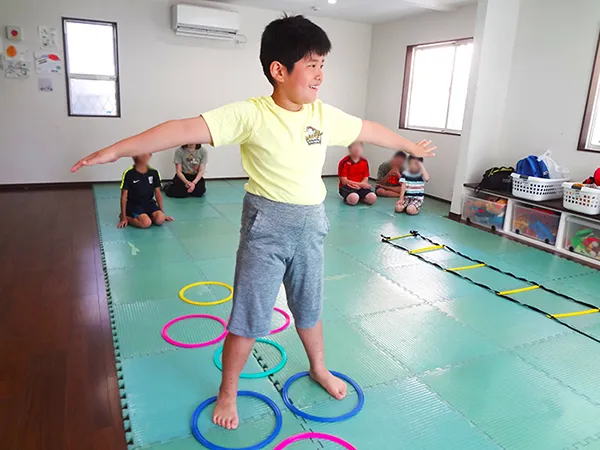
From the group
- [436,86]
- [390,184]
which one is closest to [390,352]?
[390,184]

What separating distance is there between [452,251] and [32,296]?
3.61 m

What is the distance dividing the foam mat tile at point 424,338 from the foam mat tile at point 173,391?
2.64 ft

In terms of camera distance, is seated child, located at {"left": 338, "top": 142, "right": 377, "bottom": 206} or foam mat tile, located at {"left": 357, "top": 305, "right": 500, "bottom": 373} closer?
foam mat tile, located at {"left": 357, "top": 305, "right": 500, "bottom": 373}

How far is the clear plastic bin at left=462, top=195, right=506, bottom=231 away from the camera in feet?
A: 17.4

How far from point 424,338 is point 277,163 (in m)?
1.66

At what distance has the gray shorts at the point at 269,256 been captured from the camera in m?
1.80

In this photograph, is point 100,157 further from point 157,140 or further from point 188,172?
point 188,172

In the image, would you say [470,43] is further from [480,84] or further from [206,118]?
[206,118]

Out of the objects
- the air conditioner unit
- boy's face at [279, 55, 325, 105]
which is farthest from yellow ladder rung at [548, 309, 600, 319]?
the air conditioner unit

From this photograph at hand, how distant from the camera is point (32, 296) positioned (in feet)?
10.5

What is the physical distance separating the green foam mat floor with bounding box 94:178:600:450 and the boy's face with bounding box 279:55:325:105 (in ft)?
4.54

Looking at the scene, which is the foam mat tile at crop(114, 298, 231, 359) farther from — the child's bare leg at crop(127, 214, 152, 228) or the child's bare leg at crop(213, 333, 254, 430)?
the child's bare leg at crop(127, 214, 152, 228)

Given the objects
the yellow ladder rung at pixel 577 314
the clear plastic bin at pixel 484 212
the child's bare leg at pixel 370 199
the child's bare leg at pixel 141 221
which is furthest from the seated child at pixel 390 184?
the yellow ladder rung at pixel 577 314

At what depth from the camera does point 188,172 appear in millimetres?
6531
